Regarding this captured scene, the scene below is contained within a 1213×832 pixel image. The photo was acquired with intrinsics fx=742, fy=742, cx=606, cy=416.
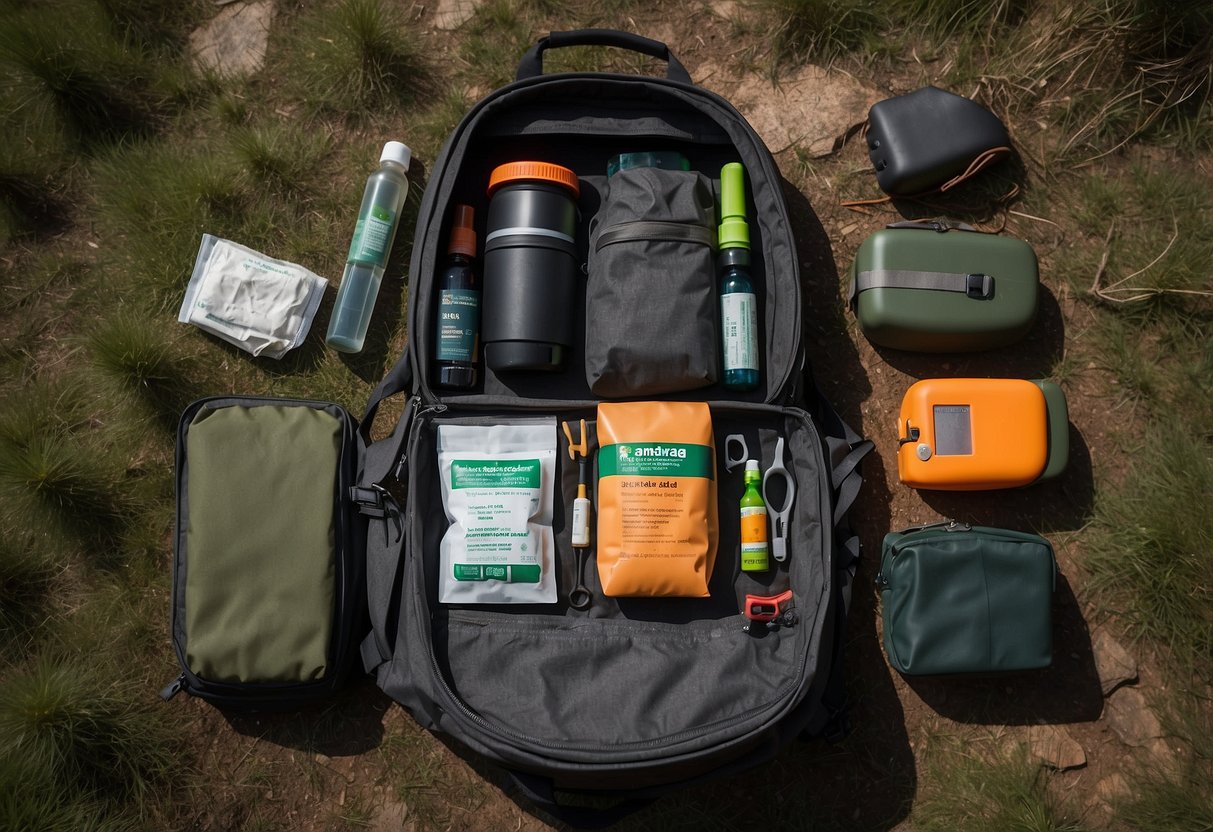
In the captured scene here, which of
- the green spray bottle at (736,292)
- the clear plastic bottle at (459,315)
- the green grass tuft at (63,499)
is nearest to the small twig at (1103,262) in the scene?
the green spray bottle at (736,292)

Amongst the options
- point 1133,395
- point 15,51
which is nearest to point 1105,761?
point 1133,395

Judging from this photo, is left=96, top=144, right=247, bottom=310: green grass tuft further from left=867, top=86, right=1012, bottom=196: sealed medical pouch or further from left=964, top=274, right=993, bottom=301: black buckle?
left=964, top=274, right=993, bottom=301: black buckle

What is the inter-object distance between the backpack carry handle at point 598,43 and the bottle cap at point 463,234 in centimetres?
46

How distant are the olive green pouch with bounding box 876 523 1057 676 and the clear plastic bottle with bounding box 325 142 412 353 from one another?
6.08 ft

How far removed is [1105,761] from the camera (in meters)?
2.28

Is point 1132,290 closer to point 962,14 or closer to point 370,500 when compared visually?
point 962,14

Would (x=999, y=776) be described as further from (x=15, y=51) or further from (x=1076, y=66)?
(x=15, y=51)

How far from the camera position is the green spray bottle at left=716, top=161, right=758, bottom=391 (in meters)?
2.13

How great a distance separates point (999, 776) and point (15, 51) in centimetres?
406

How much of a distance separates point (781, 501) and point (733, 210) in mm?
864

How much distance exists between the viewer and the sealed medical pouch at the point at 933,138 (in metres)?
2.38

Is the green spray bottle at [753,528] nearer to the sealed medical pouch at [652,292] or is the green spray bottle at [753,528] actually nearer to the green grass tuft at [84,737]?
the sealed medical pouch at [652,292]

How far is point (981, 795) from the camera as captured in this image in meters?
2.24

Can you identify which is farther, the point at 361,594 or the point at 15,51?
the point at 15,51
